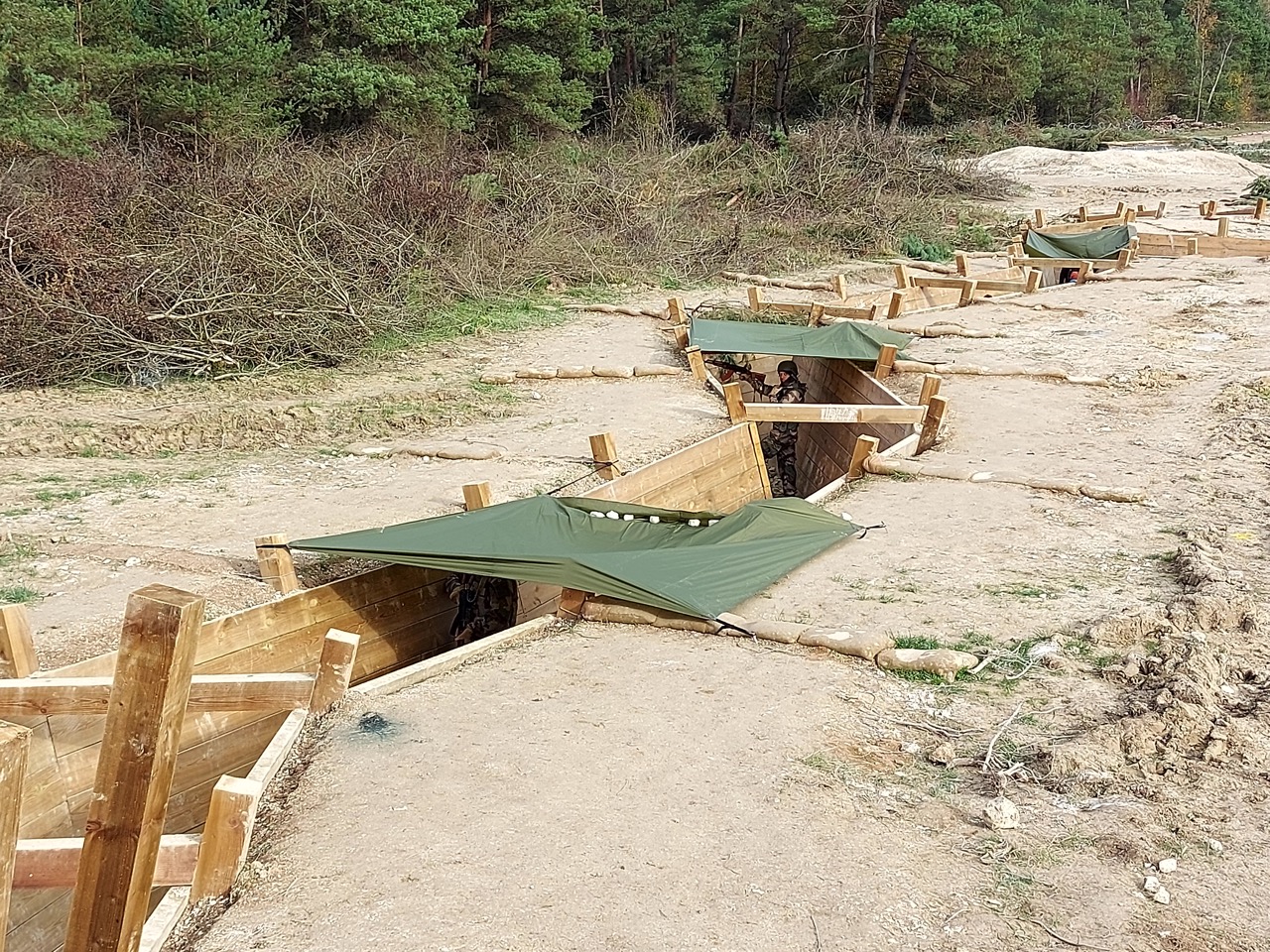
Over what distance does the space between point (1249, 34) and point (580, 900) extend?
7159 centimetres

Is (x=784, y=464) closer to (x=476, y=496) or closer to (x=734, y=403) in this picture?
(x=734, y=403)

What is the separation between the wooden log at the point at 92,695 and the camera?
492 centimetres

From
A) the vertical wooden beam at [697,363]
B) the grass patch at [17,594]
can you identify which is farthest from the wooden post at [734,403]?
the grass patch at [17,594]

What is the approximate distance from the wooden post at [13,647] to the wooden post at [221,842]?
2.02 meters

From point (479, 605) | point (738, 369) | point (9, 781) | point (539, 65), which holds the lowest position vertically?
point (479, 605)

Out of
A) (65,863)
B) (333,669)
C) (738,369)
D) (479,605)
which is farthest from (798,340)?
(65,863)

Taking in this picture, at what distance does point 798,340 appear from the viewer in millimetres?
12820

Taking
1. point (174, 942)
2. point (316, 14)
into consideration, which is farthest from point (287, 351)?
point (316, 14)

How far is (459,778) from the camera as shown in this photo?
4734 mm

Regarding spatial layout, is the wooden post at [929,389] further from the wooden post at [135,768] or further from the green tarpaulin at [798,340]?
the wooden post at [135,768]

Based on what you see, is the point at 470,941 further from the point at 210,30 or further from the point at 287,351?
the point at 210,30

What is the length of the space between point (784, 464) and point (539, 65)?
18.0 metres

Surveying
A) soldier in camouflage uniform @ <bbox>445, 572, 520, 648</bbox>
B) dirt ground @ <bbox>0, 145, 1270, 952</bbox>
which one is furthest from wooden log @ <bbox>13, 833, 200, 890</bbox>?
soldier in camouflage uniform @ <bbox>445, 572, 520, 648</bbox>

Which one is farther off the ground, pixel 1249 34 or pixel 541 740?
pixel 1249 34
